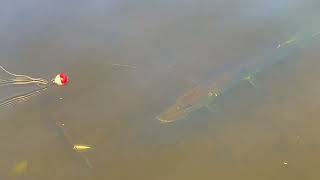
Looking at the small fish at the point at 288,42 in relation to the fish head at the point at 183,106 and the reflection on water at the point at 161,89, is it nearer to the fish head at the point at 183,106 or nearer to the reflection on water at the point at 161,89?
the reflection on water at the point at 161,89

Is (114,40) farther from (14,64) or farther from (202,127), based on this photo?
(202,127)

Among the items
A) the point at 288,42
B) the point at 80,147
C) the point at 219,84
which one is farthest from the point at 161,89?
the point at 288,42

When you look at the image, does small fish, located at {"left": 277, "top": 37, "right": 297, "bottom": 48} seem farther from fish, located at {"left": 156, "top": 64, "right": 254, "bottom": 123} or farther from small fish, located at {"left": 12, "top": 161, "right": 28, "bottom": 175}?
small fish, located at {"left": 12, "top": 161, "right": 28, "bottom": 175}

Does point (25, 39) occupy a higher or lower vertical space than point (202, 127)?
higher

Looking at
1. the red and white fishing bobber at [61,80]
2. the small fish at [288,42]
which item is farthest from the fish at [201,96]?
the red and white fishing bobber at [61,80]

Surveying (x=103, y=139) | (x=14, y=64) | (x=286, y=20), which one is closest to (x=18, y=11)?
(x=14, y=64)

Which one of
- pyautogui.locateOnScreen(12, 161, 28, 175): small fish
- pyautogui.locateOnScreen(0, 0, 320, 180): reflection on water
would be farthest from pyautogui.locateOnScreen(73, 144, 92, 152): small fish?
pyautogui.locateOnScreen(12, 161, 28, 175): small fish
